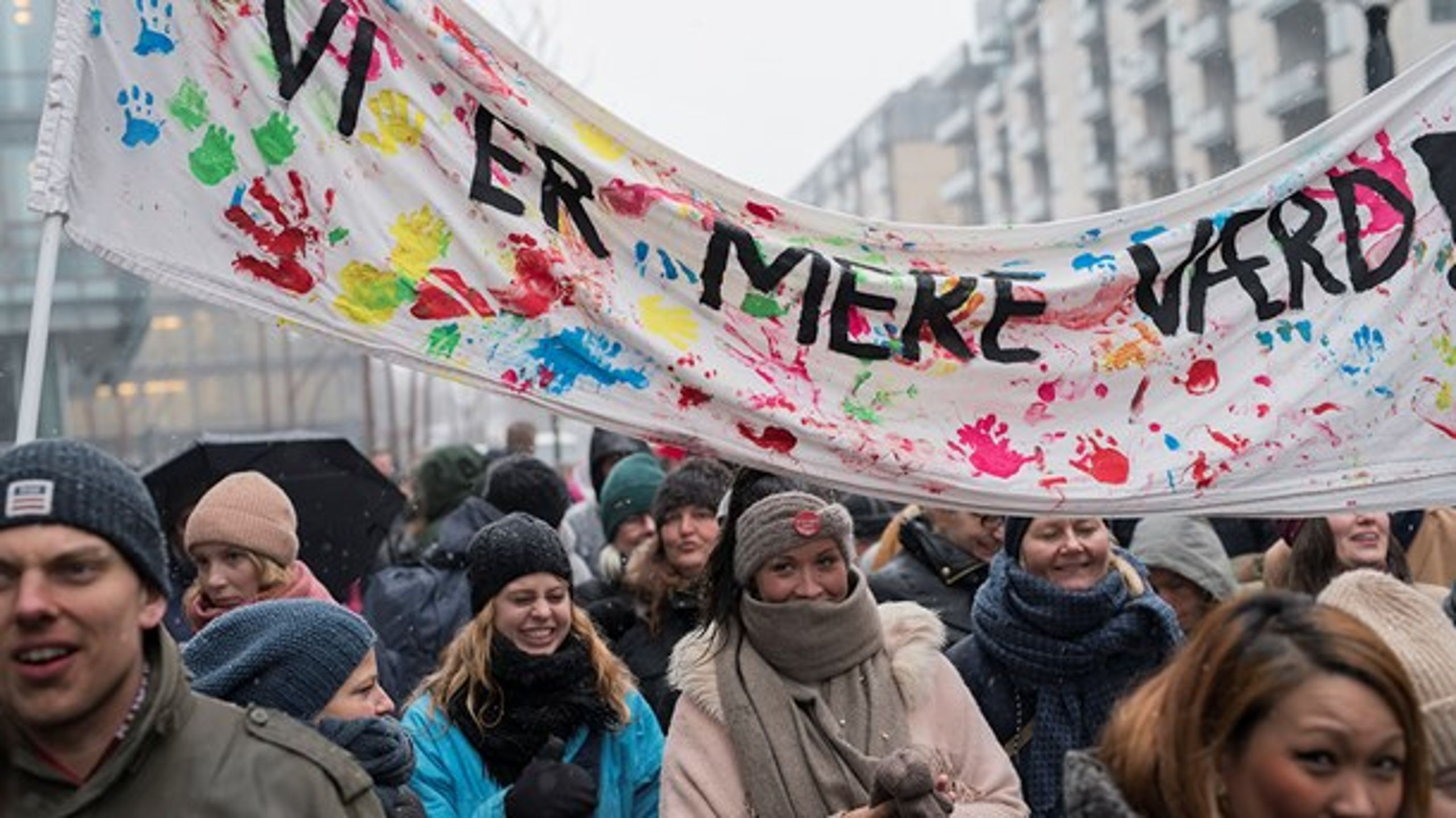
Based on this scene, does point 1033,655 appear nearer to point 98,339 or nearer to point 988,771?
point 988,771

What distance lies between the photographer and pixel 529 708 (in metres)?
5.25

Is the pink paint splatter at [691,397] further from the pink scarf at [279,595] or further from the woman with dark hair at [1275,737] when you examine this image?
the woman with dark hair at [1275,737]

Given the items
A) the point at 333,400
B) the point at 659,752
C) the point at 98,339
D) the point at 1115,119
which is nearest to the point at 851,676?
the point at 659,752

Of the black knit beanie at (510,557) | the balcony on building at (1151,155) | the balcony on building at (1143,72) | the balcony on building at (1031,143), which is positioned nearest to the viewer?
the black knit beanie at (510,557)

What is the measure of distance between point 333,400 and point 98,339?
2298 centimetres

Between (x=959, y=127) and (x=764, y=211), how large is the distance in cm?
8804

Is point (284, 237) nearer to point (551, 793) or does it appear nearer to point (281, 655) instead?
point (281, 655)

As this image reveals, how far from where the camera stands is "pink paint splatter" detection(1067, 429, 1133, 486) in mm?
4809

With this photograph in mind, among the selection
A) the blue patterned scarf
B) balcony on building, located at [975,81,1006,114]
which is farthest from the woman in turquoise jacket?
balcony on building, located at [975,81,1006,114]

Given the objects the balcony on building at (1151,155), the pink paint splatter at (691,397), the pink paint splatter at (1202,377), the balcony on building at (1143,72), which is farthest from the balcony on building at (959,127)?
the pink paint splatter at (691,397)

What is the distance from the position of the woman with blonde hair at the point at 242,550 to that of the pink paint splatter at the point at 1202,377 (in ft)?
7.23

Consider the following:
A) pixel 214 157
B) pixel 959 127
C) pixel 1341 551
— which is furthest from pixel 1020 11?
pixel 214 157

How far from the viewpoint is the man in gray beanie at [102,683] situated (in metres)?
2.84

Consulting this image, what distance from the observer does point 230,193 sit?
425cm
